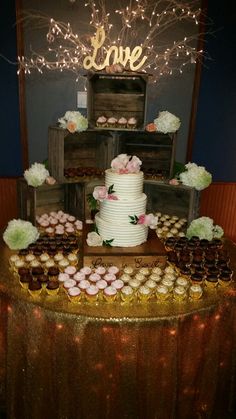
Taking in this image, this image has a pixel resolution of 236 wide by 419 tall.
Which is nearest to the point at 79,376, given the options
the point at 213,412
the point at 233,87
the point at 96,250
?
the point at 96,250

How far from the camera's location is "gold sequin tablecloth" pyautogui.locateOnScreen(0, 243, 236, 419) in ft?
7.64

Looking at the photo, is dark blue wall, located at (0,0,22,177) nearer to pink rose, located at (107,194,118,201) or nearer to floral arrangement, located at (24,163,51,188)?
floral arrangement, located at (24,163,51,188)

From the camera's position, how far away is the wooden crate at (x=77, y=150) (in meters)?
3.47

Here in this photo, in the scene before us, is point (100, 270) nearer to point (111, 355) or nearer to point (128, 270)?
point (128, 270)

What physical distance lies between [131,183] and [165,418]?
1.63 m

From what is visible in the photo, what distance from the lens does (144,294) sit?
7.90 ft

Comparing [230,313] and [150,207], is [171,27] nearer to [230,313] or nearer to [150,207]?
[150,207]

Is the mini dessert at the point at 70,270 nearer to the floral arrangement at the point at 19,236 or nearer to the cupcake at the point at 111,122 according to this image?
the floral arrangement at the point at 19,236

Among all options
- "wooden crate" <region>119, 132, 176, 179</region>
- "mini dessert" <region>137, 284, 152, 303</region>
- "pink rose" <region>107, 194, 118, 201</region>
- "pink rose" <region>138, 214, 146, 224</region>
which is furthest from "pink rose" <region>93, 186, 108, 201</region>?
"wooden crate" <region>119, 132, 176, 179</region>

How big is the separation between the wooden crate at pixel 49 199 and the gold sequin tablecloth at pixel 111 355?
1036mm

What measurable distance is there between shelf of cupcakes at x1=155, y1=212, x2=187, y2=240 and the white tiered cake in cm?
61

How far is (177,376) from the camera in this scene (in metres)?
2.49

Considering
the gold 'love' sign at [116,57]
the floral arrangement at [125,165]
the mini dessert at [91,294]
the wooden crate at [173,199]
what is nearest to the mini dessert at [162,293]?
the mini dessert at [91,294]

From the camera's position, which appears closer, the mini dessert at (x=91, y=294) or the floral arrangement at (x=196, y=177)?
the mini dessert at (x=91, y=294)
